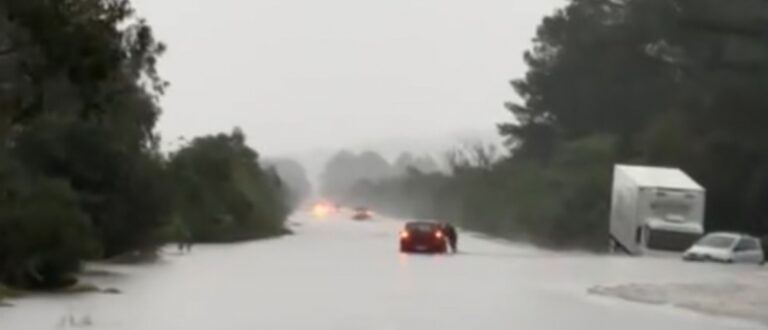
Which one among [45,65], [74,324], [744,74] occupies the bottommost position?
[74,324]

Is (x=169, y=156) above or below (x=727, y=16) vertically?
below

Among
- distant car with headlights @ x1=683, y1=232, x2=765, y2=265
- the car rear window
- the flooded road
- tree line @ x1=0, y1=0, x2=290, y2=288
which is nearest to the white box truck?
distant car with headlights @ x1=683, y1=232, x2=765, y2=265

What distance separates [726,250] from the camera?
66250mm

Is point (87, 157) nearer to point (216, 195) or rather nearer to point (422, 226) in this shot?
point (422, 226)

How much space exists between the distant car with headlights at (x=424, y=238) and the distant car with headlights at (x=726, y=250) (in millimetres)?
9842

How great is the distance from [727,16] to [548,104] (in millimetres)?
55028

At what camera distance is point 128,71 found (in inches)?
2301

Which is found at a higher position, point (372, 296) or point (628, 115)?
point (628, 115)

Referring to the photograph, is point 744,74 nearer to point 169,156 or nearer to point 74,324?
point 169,156

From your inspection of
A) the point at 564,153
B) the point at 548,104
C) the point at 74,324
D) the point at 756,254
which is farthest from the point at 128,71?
the point at 548,104

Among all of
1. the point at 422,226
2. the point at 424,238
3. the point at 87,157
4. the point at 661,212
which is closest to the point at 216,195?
the point at 422,226

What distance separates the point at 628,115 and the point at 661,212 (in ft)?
Result: 128

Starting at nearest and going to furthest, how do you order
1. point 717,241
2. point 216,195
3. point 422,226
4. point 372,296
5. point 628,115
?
1. point 372,296
2. point 717,241
3. point 422,226
4. point 216,195
5. point 628,115

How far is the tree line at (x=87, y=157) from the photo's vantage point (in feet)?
103
